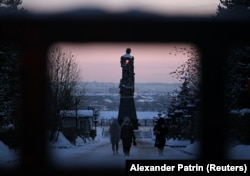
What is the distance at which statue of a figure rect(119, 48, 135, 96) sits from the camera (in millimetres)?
60219

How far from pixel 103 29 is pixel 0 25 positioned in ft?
4.33

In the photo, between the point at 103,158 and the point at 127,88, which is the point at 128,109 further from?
the point at 103,158

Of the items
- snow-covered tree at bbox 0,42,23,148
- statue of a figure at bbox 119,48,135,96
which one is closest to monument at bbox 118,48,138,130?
statue of a figure at bbox 119,48,135,96

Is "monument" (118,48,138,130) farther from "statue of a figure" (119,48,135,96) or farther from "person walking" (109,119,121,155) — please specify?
"person walking" (109,119,121,155)

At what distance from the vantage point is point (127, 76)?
62000mm

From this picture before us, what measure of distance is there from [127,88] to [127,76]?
208 centimetres

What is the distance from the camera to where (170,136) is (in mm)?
38188

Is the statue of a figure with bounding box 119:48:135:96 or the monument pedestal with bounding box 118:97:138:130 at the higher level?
the statue of a figure with bounding box 119:48:135:96

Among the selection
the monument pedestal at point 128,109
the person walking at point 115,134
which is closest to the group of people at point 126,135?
the person walking at point 115,134

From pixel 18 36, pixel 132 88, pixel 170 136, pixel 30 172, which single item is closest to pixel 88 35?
pixel 18 36

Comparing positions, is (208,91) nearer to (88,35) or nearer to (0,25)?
(88,35)

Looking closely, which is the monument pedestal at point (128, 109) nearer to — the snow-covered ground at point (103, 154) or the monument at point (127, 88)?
the monument at point (127, 88)

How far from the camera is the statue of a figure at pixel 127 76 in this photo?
60.2 meters

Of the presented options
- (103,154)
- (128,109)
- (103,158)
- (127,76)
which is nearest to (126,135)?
(103,158)
